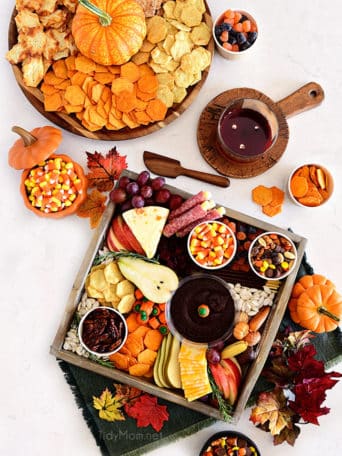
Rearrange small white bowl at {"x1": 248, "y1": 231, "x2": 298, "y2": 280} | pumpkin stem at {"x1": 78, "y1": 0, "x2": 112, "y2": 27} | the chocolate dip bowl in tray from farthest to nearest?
the chocolate dip bowl in tray
small white bowl at {"x1": 248, "y1": 231, "x2": 298, "y2": 280}
pumpkin stem at {"x1": 78, "y1": 0, "x2": 112, "y2": 27}

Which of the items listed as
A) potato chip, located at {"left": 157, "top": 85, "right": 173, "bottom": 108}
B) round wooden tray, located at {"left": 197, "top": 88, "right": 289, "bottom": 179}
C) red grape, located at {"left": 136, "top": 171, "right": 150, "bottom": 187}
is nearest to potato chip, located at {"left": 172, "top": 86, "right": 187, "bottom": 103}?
potato chip, located at {"left": 157, "top": 85, "right": 173, "bottom": 108}

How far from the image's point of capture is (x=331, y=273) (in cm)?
243

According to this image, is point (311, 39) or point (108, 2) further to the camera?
point (311, 39)

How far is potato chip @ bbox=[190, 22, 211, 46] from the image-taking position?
238cm

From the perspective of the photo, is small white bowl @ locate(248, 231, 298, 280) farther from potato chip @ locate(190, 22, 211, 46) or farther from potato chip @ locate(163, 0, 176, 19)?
potato chip @ locate(163, 0, 176, 19)

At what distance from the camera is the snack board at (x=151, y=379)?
2.18 meters

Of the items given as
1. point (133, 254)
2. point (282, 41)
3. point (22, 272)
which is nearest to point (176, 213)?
point (133, 254)

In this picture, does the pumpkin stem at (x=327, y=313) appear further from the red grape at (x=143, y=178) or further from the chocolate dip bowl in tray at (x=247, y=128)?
the red grape at (x=143, y=178)

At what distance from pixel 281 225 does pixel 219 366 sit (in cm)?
60

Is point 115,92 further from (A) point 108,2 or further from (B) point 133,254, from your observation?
(B) point 133,254

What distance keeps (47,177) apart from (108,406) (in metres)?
0.88

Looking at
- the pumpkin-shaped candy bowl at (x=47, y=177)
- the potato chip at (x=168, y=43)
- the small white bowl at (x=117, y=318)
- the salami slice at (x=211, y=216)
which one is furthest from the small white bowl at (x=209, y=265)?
the potato chip at (x=168, y=43)

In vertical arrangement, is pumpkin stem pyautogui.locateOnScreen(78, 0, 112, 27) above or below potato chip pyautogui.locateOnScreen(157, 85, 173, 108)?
above

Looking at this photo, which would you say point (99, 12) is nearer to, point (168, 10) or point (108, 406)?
point (168, 10)
